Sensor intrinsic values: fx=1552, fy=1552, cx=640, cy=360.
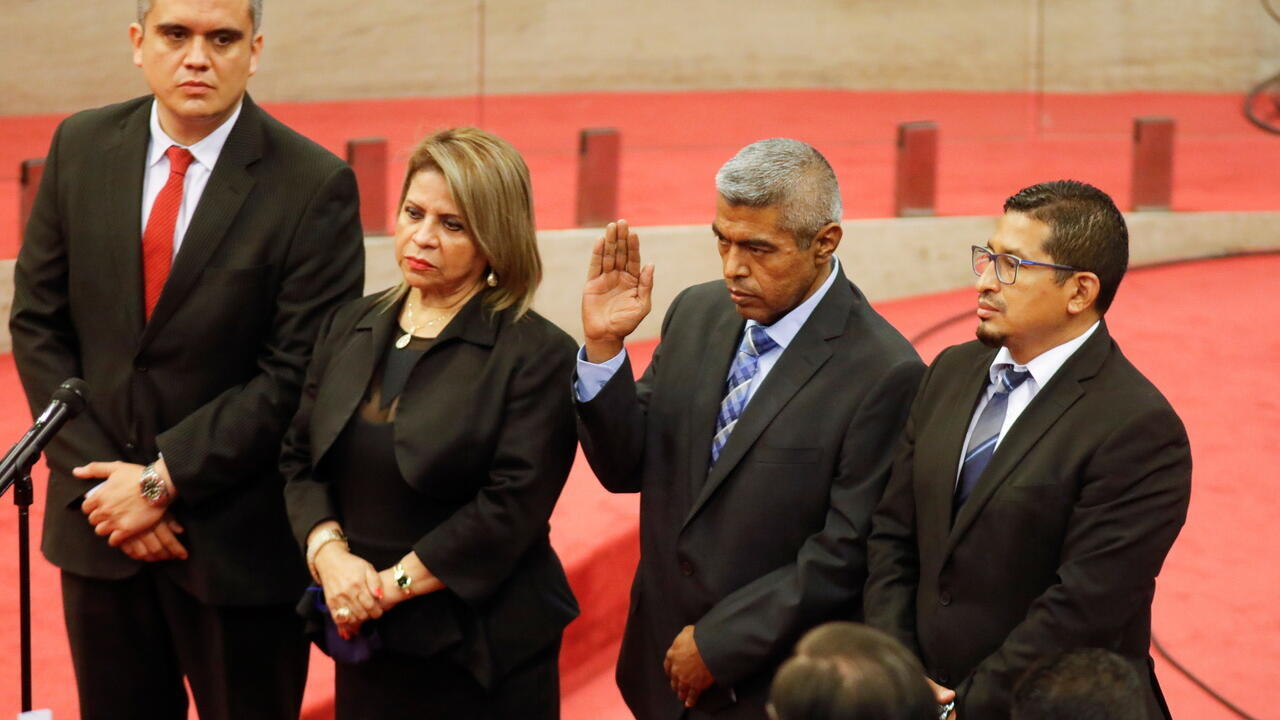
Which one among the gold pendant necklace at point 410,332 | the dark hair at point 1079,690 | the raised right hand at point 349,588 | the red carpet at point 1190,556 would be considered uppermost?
the gold pendant necklace at point 410,332

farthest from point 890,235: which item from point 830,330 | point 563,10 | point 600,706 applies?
point 830,330

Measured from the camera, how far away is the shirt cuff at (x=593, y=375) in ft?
8.78

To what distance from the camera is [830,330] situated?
2.71 meters

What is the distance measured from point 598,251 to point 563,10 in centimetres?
658

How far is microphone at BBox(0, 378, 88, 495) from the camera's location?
8.18ft

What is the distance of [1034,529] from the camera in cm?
244

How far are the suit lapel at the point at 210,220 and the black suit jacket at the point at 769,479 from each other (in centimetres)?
78

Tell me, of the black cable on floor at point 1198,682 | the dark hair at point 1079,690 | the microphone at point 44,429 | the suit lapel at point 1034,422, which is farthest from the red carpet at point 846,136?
the dark hair at point 1079,690

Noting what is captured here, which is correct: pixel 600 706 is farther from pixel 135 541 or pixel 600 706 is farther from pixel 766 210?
pixel 766 210

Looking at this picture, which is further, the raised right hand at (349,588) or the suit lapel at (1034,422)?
the raised right hand at (349,588)

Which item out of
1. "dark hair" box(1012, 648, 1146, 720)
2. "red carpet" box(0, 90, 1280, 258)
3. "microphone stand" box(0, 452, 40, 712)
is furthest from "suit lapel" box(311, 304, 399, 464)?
"red carpet" box(0, 90, 1280, 258)

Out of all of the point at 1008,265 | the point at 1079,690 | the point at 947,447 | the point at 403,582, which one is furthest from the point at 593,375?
the point at 1079,690

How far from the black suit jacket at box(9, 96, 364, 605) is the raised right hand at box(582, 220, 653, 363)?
0.57 meters

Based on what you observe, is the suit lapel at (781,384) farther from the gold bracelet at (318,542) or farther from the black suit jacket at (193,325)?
the black suit jacket at (193,325)
